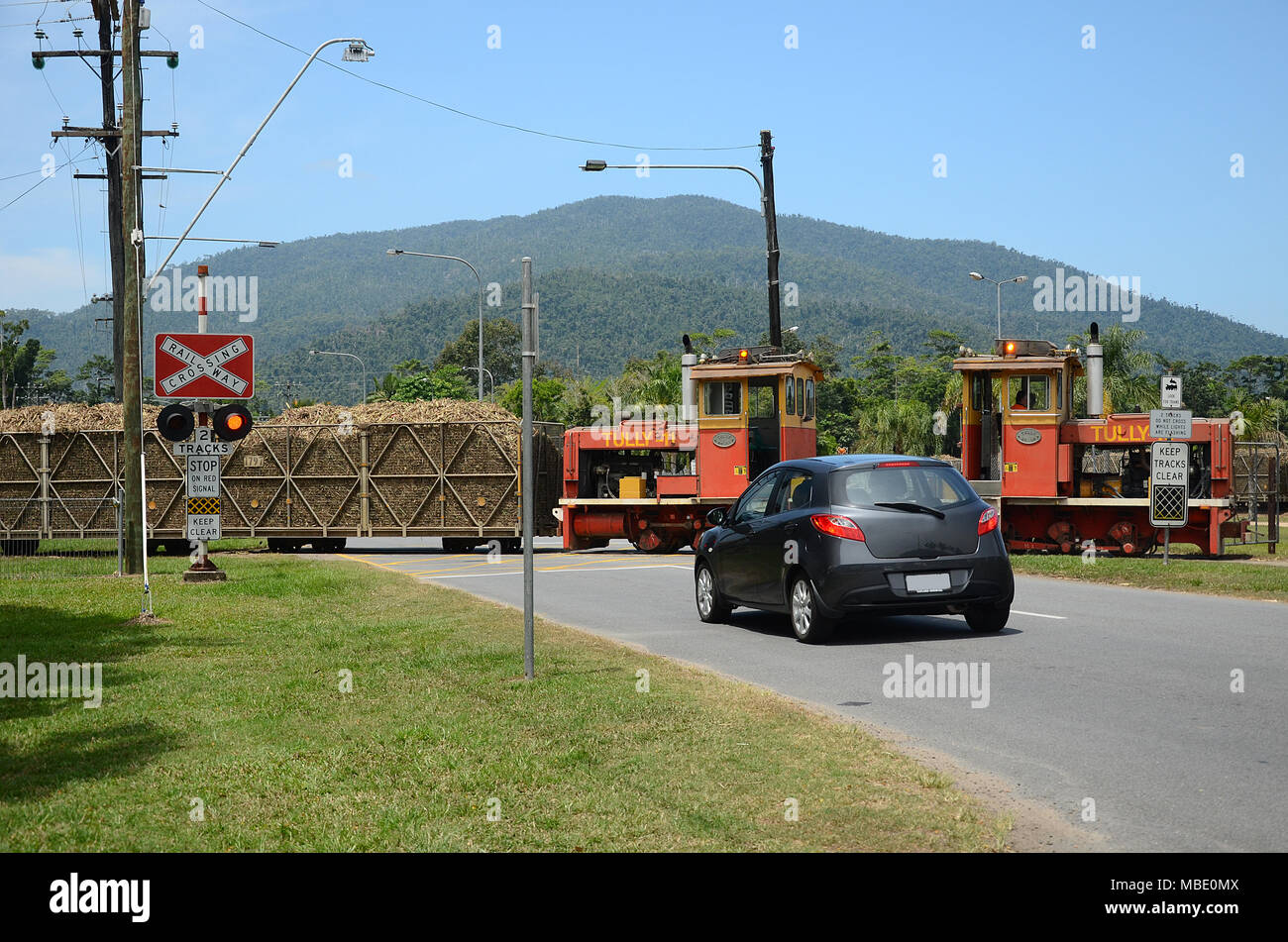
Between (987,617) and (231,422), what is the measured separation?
9613 mm

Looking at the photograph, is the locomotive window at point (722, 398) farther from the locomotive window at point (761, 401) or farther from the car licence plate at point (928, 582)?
the car licence plate at point (928, 582)

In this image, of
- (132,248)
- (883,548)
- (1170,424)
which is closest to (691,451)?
(1170,424)

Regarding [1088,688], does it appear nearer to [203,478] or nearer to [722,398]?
[203,478]

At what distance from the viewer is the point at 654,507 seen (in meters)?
27.9

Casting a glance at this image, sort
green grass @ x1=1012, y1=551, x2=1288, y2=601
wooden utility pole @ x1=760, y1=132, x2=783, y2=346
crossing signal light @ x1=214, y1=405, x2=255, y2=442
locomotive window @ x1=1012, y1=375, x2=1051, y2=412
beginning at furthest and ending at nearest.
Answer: wooden utility pole @ x1=760, y1=132, x2=783, y2=346 → locomotive window @ x1=1012, y1=375, x2=1051, y2=412 → green grass @ x1=1012, y1=551, x2=1288, y2=601 → crossing signal light @ x1=214, y1=405, x2=255, y2=442

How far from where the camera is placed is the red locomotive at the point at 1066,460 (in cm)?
2417

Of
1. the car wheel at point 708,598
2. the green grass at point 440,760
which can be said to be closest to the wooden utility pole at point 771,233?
the car wheel at point 708,598

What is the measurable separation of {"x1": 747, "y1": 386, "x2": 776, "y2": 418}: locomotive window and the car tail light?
46.4ft

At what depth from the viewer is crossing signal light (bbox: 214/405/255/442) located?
53.0 feet

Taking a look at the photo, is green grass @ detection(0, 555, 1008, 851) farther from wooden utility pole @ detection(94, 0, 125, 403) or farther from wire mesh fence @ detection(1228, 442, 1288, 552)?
wooden utility pole @ detection(94, 0, 125, 403)

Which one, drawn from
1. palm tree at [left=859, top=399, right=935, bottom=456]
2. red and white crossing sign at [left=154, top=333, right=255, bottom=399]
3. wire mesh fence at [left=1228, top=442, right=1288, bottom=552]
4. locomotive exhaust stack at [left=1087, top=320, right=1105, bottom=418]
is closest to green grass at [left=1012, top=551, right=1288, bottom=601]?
locomotive exhaust stack at [left=1087, top=320, right=1105, bottom=418]

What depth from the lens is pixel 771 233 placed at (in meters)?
30.3
